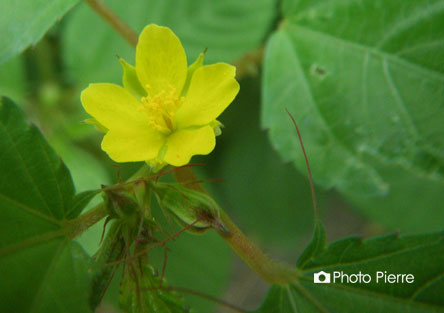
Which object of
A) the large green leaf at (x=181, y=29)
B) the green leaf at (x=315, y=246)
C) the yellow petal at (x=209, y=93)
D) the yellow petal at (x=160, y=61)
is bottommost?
the green leaf at (x=315, y=246)

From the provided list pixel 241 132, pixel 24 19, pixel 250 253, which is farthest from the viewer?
pixel 241 132

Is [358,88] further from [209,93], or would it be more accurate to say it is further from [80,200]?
[80,200]

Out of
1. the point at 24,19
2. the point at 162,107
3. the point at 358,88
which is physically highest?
the point at 358,88

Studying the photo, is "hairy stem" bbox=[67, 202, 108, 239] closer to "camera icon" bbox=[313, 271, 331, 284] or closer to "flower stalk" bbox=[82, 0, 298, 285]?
"flower stalk" bbox=[82, 0, 298, 285]

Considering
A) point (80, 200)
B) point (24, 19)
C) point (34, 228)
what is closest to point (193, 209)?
point (80, 200)

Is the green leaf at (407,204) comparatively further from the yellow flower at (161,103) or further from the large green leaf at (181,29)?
the yellow flower at (161,103)

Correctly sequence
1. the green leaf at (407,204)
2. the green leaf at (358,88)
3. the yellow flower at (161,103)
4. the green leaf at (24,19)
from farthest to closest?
1. the green leaf at (407,204)
2. the green leaf at (358,88)
3. the green leaf at (24,19)
4. the yellow flower at (161,103)

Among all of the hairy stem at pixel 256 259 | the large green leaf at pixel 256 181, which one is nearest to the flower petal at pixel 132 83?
the hairy stem at pixel 256 259
